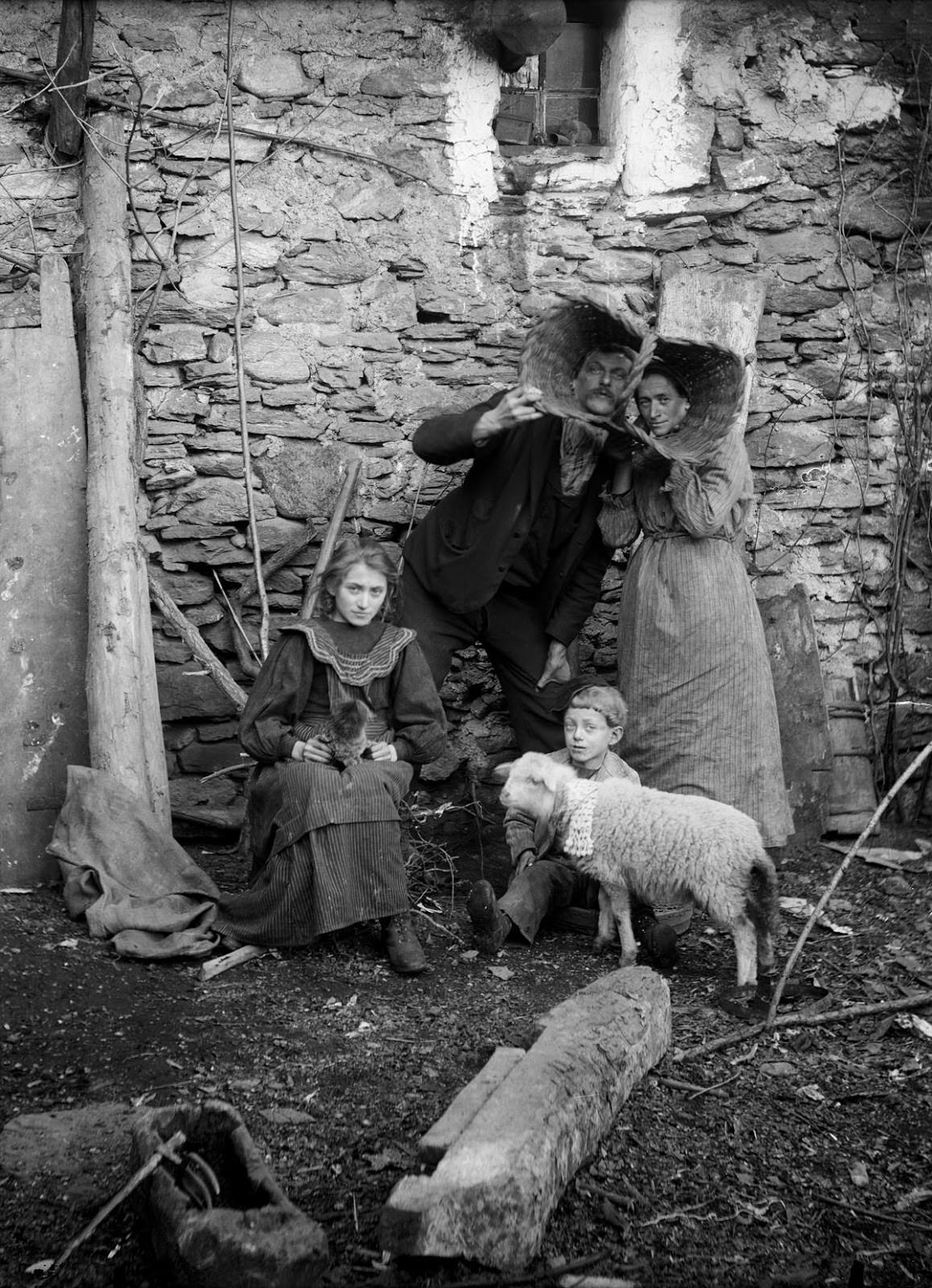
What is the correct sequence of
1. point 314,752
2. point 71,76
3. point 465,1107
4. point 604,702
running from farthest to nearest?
point 71,76 < point 604,702 < point 314,752 < point 465,1107

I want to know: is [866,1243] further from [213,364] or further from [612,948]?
[213,364]

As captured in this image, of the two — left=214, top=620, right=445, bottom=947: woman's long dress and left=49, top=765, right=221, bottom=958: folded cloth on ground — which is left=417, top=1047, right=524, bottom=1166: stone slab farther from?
left=49, top=765, right=221, bottom=958: folded cloth on ground

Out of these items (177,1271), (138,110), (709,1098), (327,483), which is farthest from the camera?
(327,483)

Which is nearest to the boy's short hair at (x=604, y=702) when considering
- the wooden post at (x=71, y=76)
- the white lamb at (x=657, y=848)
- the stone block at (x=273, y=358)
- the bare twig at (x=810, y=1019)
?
the white lamb at (x=657, y=848)

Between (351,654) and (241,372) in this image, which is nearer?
(351,654)

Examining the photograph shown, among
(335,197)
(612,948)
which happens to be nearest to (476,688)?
(612,948)

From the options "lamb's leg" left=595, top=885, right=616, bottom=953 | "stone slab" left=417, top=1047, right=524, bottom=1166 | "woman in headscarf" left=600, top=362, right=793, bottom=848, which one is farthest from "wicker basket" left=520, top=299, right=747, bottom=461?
"stone slab" left=417, top=1047, right=524, bottom=1166

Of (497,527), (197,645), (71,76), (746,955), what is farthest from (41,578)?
(746,955)

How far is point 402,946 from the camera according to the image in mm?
4328

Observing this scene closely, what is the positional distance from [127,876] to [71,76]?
131 inches

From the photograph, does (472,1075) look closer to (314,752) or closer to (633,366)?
(314,752)

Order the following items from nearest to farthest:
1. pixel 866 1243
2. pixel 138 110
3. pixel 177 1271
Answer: pixel 177 1271 → pixel 866 1243 → pixel 138 110

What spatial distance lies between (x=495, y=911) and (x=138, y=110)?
12.2 feet

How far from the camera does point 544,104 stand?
20.2 ft
